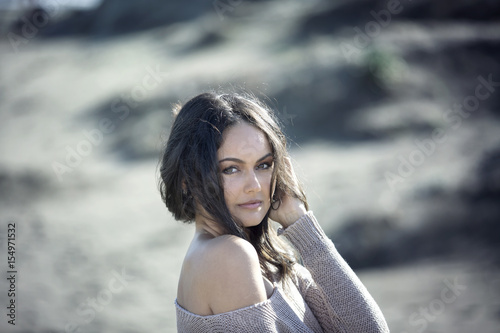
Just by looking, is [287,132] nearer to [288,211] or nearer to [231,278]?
[288,211]

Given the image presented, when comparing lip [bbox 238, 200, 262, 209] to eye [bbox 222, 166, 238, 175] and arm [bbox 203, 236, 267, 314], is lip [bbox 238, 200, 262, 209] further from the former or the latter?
arm [bbox 203, 236, 267, 314]

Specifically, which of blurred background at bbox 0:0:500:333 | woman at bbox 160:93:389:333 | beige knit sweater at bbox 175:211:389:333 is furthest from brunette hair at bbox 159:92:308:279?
blurred background at bbox 0:0:500:333

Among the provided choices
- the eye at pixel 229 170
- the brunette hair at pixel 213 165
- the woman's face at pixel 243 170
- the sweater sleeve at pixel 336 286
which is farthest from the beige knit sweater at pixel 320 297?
the eye at pixel 229 170

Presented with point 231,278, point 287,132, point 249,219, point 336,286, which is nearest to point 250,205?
point 249,219

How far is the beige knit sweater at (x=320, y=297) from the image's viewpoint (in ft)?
6.48

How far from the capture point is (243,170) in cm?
204

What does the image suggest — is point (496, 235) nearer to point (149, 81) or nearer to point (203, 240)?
point (203, 240)

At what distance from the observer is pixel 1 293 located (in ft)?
22.3

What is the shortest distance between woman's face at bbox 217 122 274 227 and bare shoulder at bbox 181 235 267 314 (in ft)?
0.72

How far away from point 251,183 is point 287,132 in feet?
35.9

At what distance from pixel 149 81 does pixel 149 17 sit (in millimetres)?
7427

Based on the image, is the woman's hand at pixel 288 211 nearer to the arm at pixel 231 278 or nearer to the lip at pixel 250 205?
the lip at pixel 250 205

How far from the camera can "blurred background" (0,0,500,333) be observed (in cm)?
733

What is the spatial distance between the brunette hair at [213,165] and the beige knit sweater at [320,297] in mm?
119
